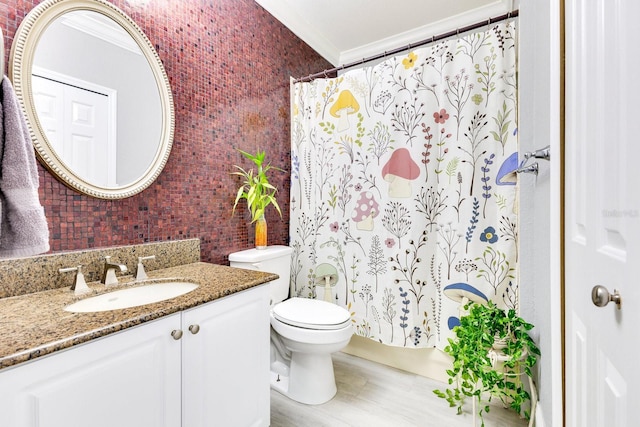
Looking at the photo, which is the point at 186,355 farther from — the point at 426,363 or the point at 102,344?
the point at 426,363

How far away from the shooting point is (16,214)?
2.65 ft

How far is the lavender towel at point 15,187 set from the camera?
0.79 meters

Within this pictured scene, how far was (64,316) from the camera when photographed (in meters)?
0.83

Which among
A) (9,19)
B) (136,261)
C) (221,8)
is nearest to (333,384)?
(136,261)

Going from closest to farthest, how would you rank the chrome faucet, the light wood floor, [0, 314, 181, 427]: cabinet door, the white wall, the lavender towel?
[0, 314, 181, 427]: cabinet door < the lavender towel < the white wall < the chrome faucet < the light wood floor

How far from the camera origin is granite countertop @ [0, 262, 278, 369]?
26.1 inches

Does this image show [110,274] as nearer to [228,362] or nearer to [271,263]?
[228,362]

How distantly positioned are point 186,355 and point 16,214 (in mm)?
637

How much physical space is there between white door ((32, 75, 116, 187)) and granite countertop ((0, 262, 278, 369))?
1.58 feet
